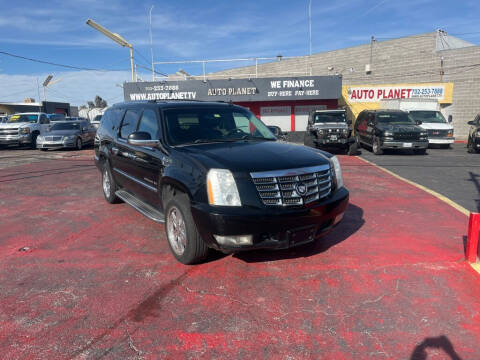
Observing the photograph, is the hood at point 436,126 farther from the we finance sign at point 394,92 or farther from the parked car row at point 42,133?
the parked car row at point 42,133

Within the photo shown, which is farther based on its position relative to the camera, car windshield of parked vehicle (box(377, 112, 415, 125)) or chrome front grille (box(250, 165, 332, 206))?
car windshield of parked vehicle (box(377, 112, 415, 125))

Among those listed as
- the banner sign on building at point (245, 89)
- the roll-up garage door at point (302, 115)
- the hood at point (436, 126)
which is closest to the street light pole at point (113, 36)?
the banner sign on building at point (245, 89)

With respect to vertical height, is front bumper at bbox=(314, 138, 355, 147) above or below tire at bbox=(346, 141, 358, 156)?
above

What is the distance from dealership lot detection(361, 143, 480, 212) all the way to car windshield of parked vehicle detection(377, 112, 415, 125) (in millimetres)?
1402

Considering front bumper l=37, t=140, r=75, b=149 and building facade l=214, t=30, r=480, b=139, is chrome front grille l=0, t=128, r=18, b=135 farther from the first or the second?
building facade l=214, t=30, r=480, b=139

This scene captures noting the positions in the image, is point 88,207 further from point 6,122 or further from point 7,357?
point 6,122

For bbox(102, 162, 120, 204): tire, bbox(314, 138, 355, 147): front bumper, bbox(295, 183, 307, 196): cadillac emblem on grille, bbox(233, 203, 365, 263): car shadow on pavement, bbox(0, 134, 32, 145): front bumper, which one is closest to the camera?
bbox(295, 183, 307, 196): cadillac emblem on grille

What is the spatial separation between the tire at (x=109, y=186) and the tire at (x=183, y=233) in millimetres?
2601

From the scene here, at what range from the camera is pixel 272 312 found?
3.04 metres

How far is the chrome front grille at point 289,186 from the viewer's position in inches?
134

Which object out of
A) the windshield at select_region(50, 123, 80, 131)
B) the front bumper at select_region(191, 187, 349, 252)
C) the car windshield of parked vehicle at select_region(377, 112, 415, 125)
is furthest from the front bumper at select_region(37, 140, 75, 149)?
the front bumper at select_region(191, 187, 349, 252)

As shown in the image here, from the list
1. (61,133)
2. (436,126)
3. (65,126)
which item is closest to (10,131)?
(65,126)

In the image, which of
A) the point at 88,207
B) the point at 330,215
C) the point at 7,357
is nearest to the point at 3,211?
the point at 88,207

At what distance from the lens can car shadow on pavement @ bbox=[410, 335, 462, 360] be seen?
247 cm
